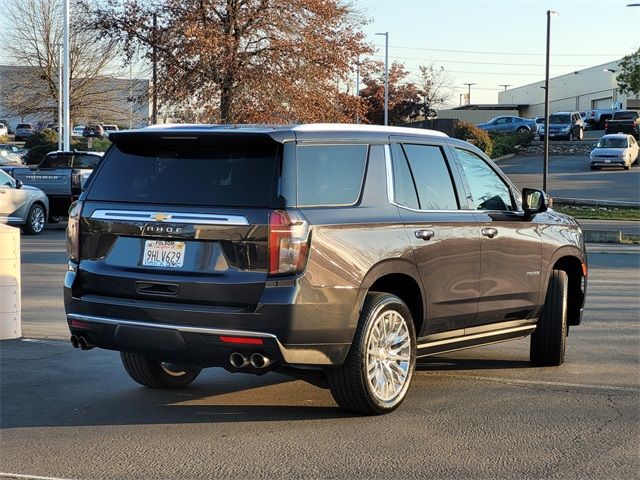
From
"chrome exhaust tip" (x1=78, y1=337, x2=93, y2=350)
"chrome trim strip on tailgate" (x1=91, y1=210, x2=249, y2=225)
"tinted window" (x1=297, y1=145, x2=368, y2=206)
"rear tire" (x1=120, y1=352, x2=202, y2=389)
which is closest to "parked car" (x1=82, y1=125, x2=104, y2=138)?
"rear tire" (x1=120, y1=352, x2=202, y2=389)

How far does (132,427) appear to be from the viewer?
6.24m

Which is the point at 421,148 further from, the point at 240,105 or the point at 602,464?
the point at 240,105

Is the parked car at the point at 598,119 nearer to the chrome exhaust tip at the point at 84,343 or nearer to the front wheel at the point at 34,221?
the front wheel at the point at 34,221

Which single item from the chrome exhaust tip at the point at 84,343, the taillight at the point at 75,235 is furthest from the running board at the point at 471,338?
the taillight at the point at 75,235

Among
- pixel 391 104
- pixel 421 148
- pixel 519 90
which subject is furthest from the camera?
pixel 519 90

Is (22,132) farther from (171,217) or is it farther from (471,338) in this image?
(171,217)

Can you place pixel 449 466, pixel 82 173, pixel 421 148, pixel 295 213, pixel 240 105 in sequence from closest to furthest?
pixel 449 466 → pixel 295 213 → pixel 421 148 → pixel 82 173 → pixel 240 105

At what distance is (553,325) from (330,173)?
9.65 feet

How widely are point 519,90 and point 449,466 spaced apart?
111141 mm

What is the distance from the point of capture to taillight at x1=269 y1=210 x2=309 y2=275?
585cm

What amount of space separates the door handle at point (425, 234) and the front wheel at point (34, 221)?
16.2 metres

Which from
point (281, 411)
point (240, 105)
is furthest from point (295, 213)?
point (240, 105)

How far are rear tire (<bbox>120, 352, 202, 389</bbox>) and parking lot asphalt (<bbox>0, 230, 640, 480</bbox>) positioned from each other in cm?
12

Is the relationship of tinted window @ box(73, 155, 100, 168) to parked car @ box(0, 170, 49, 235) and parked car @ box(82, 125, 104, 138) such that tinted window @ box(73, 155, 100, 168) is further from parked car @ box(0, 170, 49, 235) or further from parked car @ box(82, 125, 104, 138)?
parked car @ box(82, 125, 104, 138)
